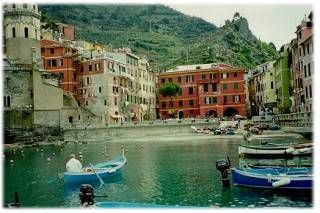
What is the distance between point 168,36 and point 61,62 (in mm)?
60899

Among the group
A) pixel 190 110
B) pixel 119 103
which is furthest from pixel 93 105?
pixel 190 110

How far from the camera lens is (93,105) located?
174 ft

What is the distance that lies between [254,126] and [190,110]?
15.3 meters

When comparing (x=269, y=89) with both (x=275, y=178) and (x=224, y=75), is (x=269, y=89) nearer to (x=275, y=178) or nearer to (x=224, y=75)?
(x=224, y=75)

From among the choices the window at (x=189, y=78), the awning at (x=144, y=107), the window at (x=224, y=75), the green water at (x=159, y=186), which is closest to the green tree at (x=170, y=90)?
the window at (x=189, y=78)

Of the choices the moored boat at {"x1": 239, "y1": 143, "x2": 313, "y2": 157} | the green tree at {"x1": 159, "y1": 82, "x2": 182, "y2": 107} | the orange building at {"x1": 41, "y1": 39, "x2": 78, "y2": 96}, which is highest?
the orange building at {"x1": 41, "y1": 39, "x2": 78, "y2": 96}

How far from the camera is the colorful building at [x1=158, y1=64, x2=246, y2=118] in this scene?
184 ft

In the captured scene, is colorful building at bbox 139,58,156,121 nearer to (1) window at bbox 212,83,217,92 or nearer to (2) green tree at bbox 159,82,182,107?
(2) green tree at bbox 159,82,182,107

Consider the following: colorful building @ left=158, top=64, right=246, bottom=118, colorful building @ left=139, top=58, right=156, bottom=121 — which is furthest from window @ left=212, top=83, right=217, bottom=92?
colorful building @ left=139, top=58, right=156, bottom=121

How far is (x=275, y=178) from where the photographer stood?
16.4 metres

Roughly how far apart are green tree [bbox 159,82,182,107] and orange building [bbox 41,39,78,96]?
1072 centimetres

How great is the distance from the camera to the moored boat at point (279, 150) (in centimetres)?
2525

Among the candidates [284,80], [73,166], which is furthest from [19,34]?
[73,166]

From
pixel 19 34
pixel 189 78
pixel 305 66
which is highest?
pixel 19 34
